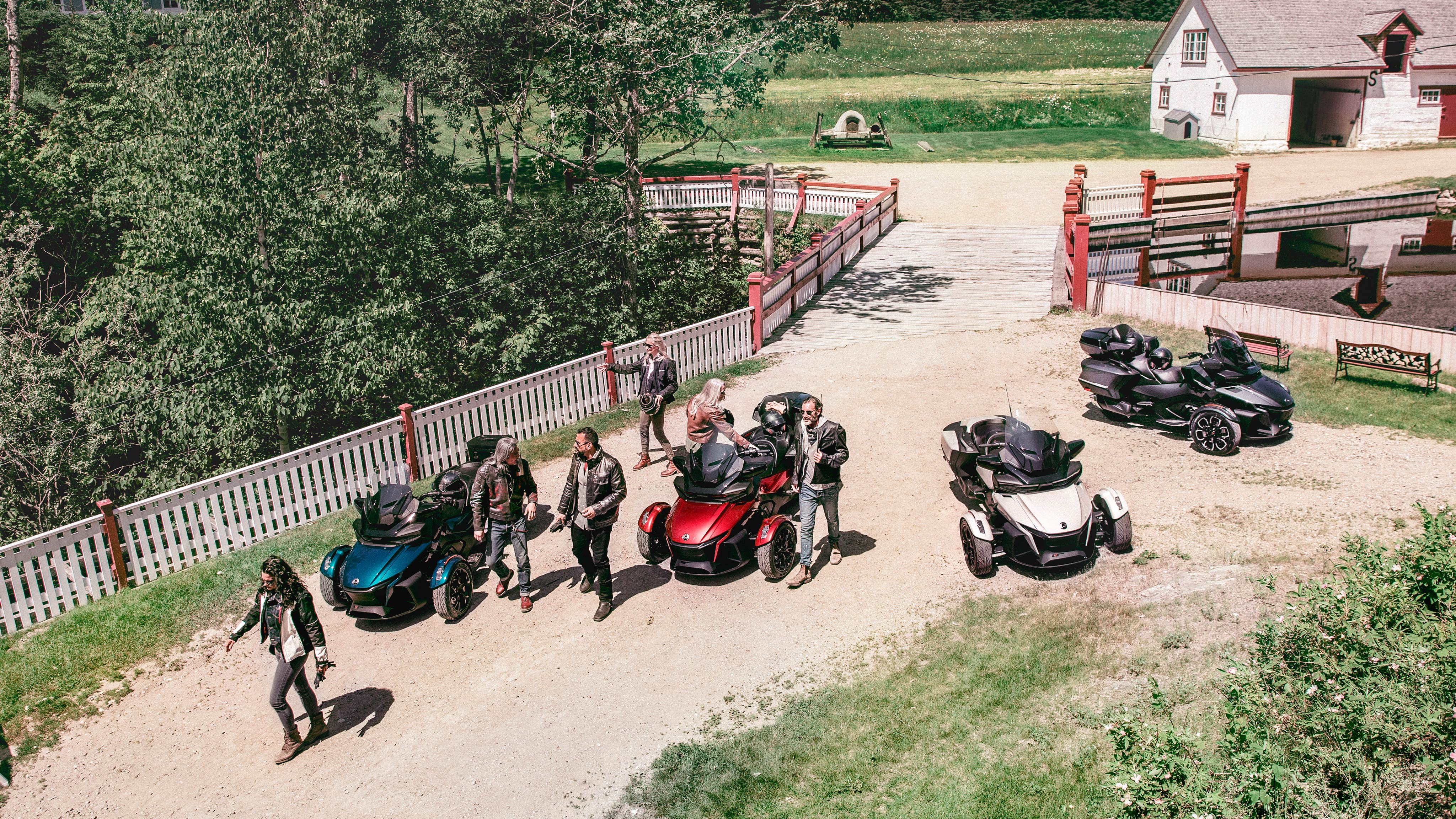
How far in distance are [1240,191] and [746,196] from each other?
45.9 feet

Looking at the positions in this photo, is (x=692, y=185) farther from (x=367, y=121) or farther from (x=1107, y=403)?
(x=1107, y=403)

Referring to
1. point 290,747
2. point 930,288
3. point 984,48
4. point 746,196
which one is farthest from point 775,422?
point 984,48

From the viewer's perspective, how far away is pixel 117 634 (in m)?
10.6

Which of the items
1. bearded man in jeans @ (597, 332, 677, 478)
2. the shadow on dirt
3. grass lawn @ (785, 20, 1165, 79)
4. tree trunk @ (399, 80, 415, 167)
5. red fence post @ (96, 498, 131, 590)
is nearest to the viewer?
the shadow on dirt

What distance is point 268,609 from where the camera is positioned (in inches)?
324

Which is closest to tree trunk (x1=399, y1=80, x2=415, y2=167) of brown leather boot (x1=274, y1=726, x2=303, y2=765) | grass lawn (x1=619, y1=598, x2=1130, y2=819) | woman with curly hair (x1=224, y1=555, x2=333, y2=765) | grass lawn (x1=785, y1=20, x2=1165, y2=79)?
woman with curly hair (x1=224, y1=555, x2=333, y2=765)

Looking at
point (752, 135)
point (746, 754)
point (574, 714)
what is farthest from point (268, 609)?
point (752, 135)

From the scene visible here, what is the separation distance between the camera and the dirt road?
97.1 ft

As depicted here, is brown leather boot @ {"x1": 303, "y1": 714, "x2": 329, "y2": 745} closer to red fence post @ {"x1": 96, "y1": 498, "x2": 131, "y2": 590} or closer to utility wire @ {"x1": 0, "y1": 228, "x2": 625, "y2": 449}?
red fence post @ {"x1": 96, "y1": 498, "x2": 131, "y2": 590}

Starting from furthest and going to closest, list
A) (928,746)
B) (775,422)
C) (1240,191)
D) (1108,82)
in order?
1. (1108,82)
2. (1240,191)
3. (775,422)
4. (928,746)

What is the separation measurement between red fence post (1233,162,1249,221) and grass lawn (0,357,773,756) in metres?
23.8

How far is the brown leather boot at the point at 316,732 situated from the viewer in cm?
861

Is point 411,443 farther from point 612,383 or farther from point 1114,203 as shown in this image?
point 1114,203

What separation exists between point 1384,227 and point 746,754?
102 feet
